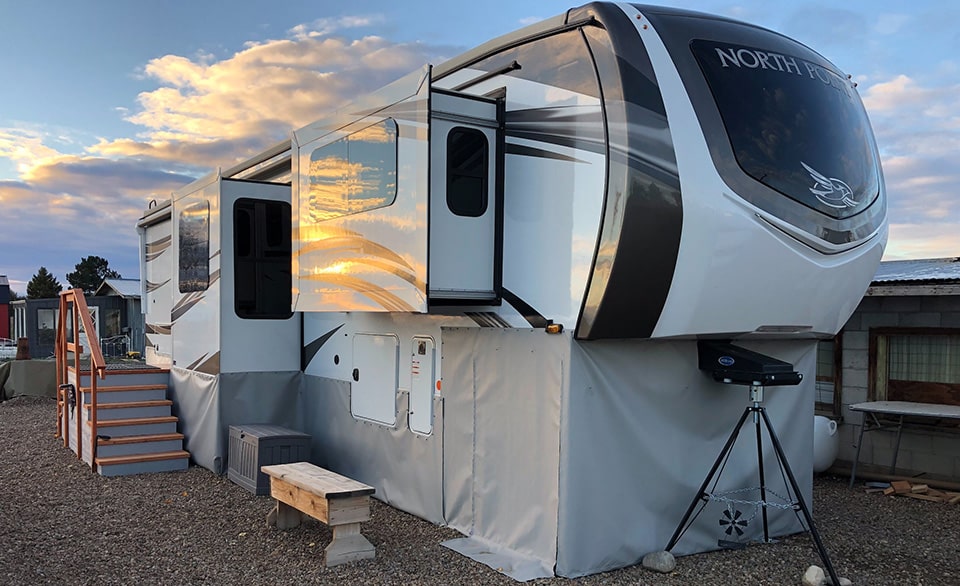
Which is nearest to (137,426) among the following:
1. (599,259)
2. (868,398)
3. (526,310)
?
(526,310)

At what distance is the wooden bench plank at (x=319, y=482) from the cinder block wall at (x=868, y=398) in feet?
16.7

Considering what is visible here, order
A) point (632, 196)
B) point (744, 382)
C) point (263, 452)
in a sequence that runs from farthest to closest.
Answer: point (263, 452), point (744, 382), point (632, 196)

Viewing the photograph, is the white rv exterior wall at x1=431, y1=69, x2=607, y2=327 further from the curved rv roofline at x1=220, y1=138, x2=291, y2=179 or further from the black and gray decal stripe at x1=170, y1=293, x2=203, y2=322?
the black and gray decal stripe at x1=170, y1=293, x2=203, y2=322

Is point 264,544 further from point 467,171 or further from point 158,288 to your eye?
point 158,288

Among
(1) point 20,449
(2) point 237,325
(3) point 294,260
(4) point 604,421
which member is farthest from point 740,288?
(1) point 20,449

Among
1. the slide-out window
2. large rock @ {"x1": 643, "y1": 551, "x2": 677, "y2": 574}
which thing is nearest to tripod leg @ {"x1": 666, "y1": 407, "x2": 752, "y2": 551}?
large rock @ {"x1": 643, "y1": 551, "x2": 677, "y2": 574}

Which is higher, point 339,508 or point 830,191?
point 830,191

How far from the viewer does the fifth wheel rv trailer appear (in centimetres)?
427

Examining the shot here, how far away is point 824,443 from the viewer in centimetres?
741

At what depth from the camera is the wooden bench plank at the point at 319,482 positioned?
4727 mm

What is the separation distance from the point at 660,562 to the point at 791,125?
2.65 metres

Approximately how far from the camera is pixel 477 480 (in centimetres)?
515

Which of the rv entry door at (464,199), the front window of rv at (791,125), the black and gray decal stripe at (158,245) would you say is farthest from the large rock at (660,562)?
the black and gray decal stripe at (158,245)

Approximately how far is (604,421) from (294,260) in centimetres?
296
